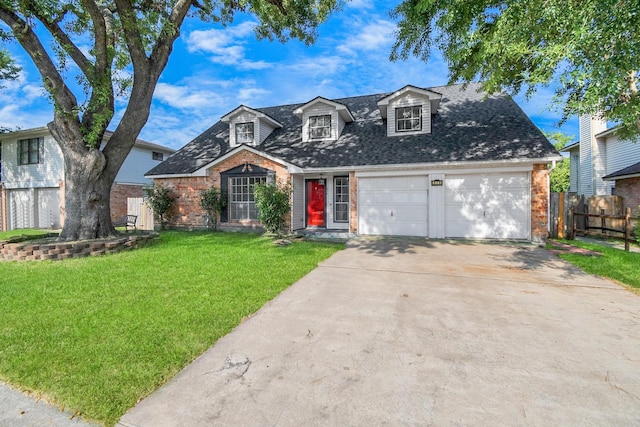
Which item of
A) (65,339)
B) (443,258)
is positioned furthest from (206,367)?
(443,258)

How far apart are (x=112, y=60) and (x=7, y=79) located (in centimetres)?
955

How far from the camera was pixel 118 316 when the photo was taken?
3.87 m

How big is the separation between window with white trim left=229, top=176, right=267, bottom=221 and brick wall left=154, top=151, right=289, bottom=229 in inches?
14.0

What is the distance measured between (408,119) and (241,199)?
7.94 meters

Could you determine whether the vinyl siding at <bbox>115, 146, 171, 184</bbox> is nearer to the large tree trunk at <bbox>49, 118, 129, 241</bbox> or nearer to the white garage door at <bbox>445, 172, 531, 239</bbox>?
the large tree trunk at <bbox>49, 118, 129, 241</bbox>

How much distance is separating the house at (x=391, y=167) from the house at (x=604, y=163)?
6023 millimetres

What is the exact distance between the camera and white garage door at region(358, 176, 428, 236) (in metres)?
10.8

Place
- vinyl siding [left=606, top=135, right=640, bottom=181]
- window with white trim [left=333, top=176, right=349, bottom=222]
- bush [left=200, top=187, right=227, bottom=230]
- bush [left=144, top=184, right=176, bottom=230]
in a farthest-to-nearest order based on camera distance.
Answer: vinyl siding [left=606, top=135, right=640, bottom=181]
bush [left=144, top=184, right=176, bottom=230]
bush [left=200, top=187, right=227, bottom=230]
window with white trim [left=333, top=176, right=349, bottom=222]

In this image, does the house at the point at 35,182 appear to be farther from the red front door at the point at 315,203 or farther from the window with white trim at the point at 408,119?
the window with white trim at the point at 408,119

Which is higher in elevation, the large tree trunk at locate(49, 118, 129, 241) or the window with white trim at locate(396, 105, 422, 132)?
the window with white trim at locate(396, 105, 422, 132)

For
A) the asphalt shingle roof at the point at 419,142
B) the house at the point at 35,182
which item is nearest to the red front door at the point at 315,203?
the asphalt shingle roof at the point at 419,142

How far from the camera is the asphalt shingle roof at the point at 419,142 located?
1018cm

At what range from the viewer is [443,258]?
295 inches

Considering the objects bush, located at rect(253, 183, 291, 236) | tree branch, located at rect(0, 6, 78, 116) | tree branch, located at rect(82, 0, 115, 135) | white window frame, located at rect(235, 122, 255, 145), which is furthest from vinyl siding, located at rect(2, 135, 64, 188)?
bush, located at rect(253, 183, 291, 236)
